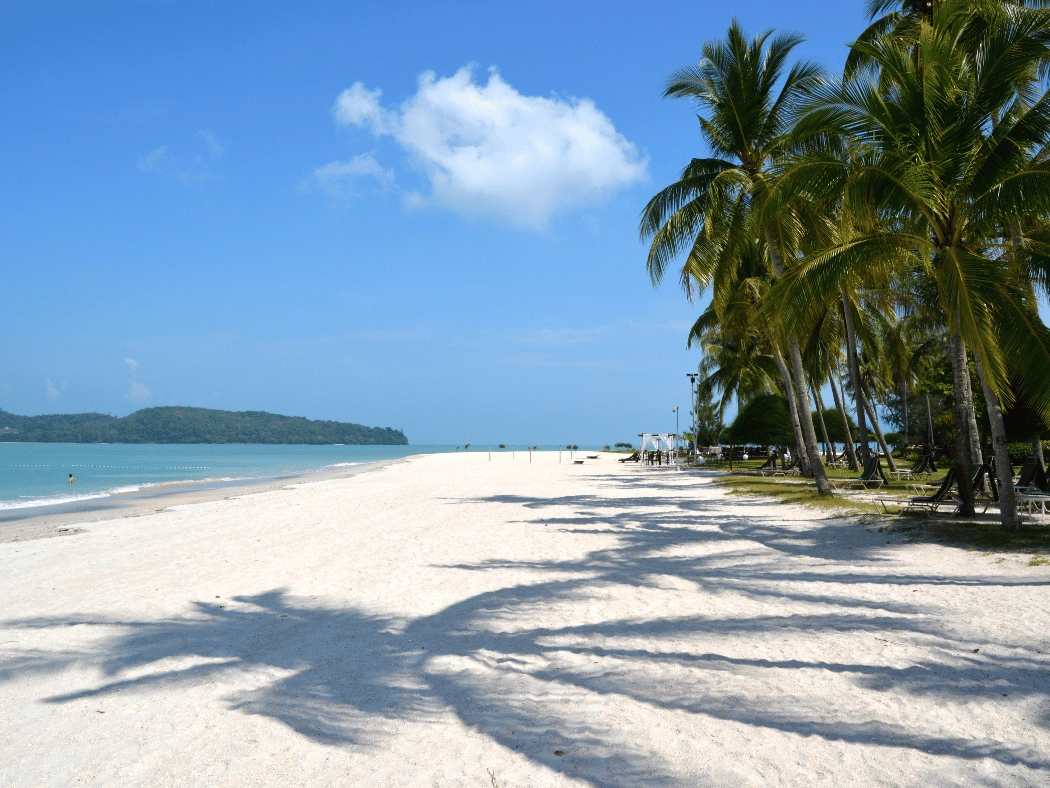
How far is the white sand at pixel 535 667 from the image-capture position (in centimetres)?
340

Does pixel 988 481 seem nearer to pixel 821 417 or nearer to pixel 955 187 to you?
pixel 955 187

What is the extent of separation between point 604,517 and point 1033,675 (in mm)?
8625

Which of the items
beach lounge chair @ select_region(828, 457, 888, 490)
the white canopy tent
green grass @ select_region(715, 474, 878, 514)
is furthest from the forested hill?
beach lounge chair @ select_region(828, 457, 888, 490)

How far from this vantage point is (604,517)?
41.3 feet

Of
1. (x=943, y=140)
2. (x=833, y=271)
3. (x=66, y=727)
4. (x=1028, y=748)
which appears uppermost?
(x=943, y=140)

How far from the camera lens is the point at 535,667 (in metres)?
4.71

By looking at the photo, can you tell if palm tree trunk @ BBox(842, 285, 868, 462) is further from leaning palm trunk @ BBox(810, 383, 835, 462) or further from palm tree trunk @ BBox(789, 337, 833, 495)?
leaning palm trunk @ BBox(810, 383, 835, 462)

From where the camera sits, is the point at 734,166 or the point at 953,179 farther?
the point at 734,166

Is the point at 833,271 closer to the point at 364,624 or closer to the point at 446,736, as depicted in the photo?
the point at 364,624

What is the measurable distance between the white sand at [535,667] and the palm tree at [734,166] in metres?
7.02

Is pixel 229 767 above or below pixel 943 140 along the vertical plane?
below

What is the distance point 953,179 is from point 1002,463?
3.57m

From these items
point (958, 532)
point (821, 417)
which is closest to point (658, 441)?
point (821, 417)

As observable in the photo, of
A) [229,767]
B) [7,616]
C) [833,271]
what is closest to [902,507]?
[833,271]
